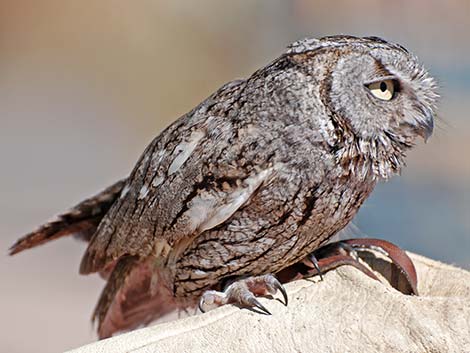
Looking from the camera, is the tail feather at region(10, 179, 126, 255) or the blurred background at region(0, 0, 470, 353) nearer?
the tail feather at region(10, 179, 126, 255)

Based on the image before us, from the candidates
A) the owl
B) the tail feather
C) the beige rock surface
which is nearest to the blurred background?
the tail feather

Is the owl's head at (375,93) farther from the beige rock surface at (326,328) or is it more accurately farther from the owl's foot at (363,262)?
the beige rock surface at (326,328)

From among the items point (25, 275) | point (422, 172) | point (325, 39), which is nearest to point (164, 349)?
point (325, 39)

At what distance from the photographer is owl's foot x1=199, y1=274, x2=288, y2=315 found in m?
1.57

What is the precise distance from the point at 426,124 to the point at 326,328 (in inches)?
21.3

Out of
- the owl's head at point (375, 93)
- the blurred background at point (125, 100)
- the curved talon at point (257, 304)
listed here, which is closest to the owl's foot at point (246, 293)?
the curved talon at point (257, 304)

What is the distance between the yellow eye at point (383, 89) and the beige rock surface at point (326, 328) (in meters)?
0.42

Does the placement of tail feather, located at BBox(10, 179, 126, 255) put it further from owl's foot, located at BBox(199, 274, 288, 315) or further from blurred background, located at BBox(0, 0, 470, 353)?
blurred background, located at BBox(0, 0, 470, 353)

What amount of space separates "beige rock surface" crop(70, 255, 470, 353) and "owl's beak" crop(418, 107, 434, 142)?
1.23ft

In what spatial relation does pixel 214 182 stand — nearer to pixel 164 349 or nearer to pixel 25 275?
pixel 164 349

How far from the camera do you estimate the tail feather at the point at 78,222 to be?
6.77 feet

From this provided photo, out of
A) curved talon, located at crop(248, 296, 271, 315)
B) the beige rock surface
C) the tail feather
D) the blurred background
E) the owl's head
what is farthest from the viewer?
the blurred background

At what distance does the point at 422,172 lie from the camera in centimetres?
478

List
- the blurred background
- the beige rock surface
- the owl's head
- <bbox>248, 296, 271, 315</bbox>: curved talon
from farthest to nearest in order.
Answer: the blurred background, the owl's head, <bbox>248, 296, 271, 315</bbox>: curved talon, the beige rock surface
